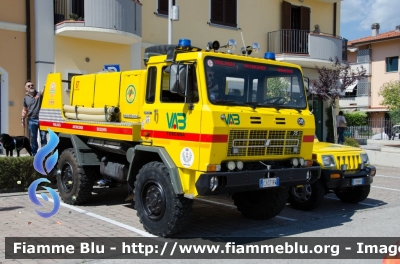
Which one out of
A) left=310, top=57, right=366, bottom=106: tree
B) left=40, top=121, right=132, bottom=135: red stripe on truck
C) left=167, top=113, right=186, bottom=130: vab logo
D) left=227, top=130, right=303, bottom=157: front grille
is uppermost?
left=310, top=57, right=366, bottom=106: tree

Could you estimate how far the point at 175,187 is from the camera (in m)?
6.15

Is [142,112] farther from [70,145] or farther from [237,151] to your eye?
[70,145]

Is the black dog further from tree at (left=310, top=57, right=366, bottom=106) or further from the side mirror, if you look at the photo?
tree at (left=310, top=57, right=366, bottom=106)

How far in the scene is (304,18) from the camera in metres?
22.0

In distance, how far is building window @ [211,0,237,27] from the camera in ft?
60.2

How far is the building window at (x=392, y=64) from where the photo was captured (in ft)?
128

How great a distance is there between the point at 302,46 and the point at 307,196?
13496 mm

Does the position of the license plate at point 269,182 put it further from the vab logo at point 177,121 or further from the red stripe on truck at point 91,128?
the red stripe on truck at point 91,128

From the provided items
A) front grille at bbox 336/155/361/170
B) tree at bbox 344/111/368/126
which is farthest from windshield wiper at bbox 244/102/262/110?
tree at bbox 344/111/368/126

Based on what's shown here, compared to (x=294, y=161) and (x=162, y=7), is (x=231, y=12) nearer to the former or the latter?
(x=162, y=7)

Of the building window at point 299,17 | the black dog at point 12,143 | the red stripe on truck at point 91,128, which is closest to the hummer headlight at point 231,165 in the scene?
the red stripe on truck at point 91,128

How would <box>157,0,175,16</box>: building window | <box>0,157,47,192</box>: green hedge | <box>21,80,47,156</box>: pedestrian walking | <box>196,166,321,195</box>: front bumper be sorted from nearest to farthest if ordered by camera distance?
1. <box>196,166,321,195</box>: front bumper
2. <box>0,157,47,192</box>: green hedge
3. <box>21,80,47,156</box>: pedestrian walking
4. <box>157,0,175,16</box>: building window

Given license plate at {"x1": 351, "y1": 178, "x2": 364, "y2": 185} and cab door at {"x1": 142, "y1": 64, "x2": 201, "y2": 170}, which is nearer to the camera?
cab door at {"x1": 142, "y1": 64, "x2": 201, "y2": 170}

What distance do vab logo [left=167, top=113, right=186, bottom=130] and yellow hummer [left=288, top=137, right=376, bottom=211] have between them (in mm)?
3037
